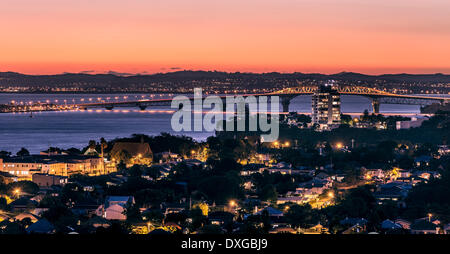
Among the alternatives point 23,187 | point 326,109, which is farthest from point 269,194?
point 326,109

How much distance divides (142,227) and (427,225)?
4.31m

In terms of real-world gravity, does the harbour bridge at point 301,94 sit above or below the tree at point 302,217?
below

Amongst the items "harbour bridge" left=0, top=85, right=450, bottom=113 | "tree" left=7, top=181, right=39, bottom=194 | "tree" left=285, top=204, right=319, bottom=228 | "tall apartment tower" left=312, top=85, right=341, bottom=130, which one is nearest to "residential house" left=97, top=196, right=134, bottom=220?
"tree" left=7, top=181, right=39, bottom=194

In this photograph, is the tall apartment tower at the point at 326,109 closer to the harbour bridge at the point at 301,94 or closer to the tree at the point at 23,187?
the harbour bridge at the point at 301,94

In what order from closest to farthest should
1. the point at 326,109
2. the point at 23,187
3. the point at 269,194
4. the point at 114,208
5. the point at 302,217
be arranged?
the point at 302,217 → the point at 114,208 → the point at 269,194 → the point at 23,187 → the point at 326,109

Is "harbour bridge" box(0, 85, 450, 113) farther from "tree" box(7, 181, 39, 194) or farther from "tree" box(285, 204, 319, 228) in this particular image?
"tree" box(285, 204, 319, 228)

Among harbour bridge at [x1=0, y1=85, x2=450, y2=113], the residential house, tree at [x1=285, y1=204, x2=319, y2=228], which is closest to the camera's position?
tree at [x1=285, y1=204, x2=319, y2=228]

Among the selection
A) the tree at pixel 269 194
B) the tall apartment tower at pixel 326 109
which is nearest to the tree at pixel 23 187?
the tree at pixel 269 194

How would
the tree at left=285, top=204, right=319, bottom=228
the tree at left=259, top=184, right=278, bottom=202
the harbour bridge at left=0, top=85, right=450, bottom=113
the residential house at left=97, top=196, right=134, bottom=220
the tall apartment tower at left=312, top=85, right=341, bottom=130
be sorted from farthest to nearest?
the harbour bridge at left=0, top=85, right=450, bottom=113 < the tall apartment tower at left=312, top=85, right=341, bottom=130 < the tree at left=259, top=184, right=278, bottom=202 < the residential house at left=97, top=196, right=134, bottom=220 < the tree at left=285, top=204, right=319, bottom=228

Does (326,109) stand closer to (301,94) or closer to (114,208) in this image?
(301,94)

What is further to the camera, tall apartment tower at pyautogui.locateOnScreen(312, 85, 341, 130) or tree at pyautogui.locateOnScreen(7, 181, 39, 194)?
tall apartment tower at pyautogui.locateOnScreen(312, 85, 341, 130)
